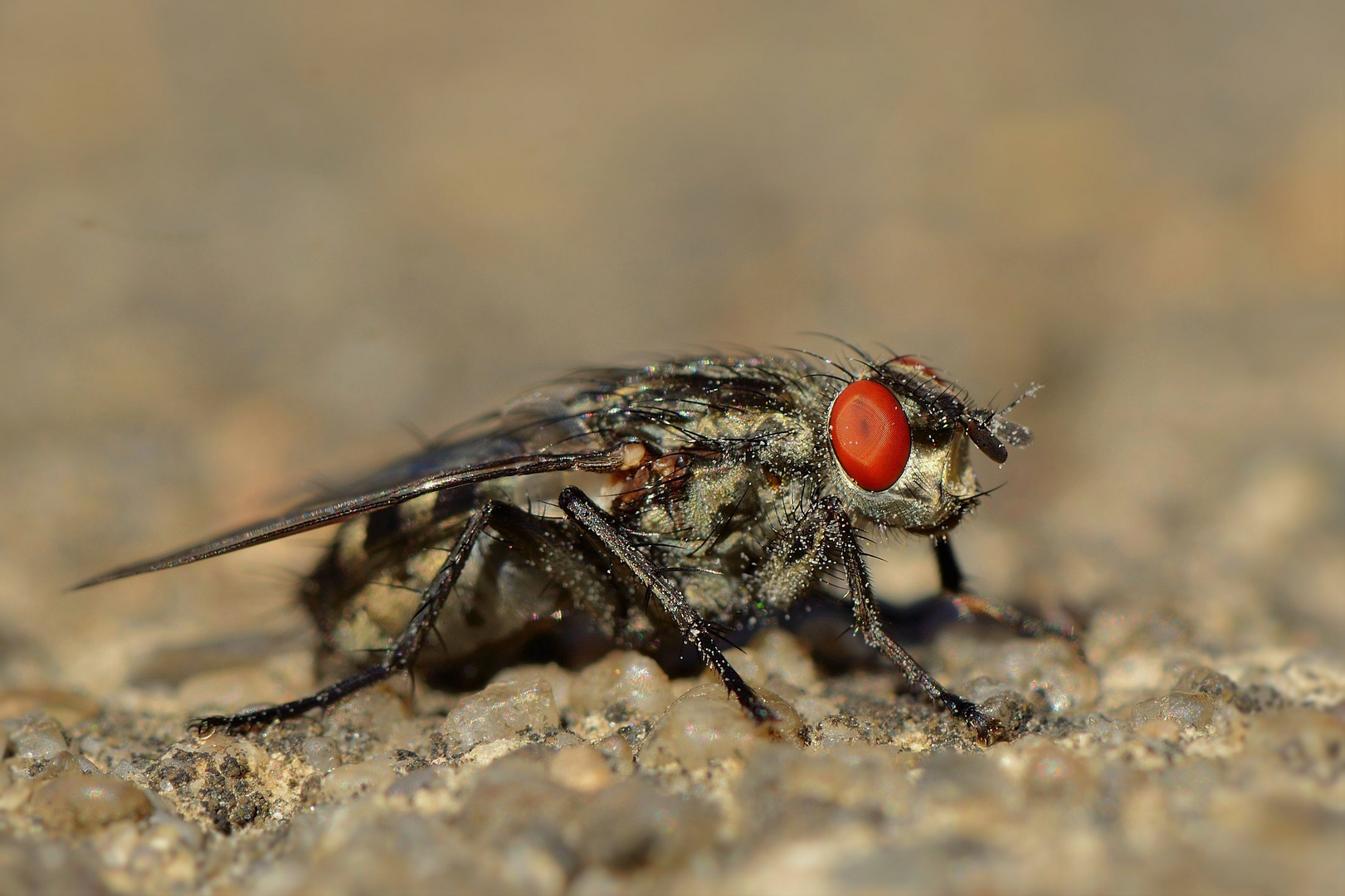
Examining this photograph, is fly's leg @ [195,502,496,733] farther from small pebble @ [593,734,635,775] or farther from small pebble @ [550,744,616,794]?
small pebble @ [550,744,616,794]

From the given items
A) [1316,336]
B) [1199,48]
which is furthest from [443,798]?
[1199,48]

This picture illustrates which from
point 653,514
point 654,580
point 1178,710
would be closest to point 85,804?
point 654,580

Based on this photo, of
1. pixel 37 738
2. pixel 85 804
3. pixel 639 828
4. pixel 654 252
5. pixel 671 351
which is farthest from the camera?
pixel 654 252

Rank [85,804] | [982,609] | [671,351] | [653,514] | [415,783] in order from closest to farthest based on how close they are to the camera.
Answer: [85,804], [415,783], [653,514], [982,609], [671,351]

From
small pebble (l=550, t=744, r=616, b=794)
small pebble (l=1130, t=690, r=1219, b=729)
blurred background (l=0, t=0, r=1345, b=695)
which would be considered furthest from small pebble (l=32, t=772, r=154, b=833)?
small pebble (l=1130, t=690, r=1219, b=729)

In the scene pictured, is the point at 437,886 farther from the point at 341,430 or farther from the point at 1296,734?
the point at 341,430

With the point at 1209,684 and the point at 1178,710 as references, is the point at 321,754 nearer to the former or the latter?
the point at 1178,710

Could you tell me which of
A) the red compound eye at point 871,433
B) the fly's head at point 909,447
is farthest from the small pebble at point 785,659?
the red compound eye at point 871,433
